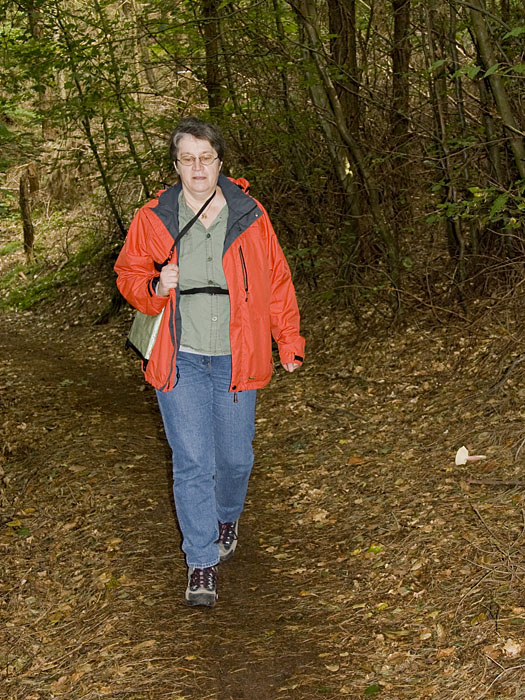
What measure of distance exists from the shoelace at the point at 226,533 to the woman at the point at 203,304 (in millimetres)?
496

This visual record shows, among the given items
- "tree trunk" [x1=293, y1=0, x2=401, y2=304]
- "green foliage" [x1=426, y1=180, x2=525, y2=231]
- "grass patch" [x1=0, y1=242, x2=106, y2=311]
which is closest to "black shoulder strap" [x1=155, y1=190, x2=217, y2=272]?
"green foliage" [x1=426, y1=180, x2=525, y2=231]

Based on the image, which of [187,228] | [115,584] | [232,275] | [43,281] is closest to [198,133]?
[187,228]

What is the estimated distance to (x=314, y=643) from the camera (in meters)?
3.70

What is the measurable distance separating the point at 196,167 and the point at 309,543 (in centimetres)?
245

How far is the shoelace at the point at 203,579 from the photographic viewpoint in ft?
13.1

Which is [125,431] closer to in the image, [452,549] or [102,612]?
[102,612]

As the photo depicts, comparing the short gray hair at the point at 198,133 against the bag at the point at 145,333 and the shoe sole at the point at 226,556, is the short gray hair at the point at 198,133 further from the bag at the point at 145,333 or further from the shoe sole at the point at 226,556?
the shoe sole at the point at 226,556

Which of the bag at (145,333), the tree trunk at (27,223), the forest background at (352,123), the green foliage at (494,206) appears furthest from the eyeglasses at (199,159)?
the tree trunk at (27,223)

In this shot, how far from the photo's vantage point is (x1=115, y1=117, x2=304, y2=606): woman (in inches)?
145

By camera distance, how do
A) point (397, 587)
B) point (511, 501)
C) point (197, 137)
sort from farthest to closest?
point (511, 501) → point (397, 587) → point (197, 137)

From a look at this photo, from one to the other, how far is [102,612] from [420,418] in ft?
10.3

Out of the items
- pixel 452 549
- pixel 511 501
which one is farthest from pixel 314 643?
pixel 511 501

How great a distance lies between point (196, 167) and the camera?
3678mm

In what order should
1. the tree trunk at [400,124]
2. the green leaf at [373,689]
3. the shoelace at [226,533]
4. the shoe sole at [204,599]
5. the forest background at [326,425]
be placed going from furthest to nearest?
1. the tree trunk at [400,124]
2. the shoelace at [226,533]
3. the shoe sole at [204,599]
4. the forest background at [326,425]
5. the green leaf at [373,689]
